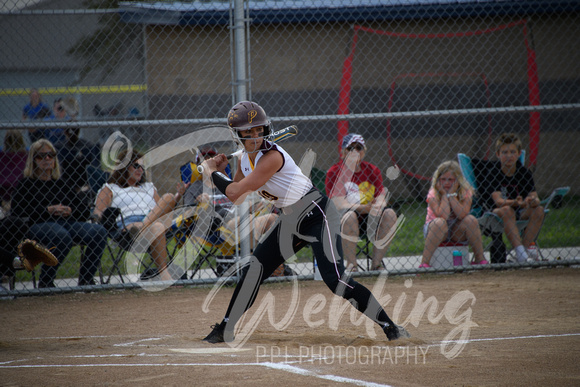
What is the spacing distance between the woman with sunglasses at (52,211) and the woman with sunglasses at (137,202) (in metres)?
0.27

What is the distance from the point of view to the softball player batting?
4.22 m

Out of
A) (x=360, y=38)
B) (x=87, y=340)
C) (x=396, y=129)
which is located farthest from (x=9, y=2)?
(x=396, y=129)

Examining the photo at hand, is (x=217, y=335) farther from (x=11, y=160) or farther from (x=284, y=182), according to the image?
(x=11, y=160)

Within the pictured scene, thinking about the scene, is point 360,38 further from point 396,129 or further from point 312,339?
point 312,339

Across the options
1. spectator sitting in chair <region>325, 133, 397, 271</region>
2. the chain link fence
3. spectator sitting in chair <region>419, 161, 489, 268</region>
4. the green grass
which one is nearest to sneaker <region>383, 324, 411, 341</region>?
spectator sitting in chair <region>325, 133, 397, 271</region>

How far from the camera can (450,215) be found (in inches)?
272

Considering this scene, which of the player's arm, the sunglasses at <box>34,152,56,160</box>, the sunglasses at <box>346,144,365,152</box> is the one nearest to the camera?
the player's arm

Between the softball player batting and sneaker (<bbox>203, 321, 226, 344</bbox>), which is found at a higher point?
the softball player batting

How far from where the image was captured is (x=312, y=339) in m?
4.41

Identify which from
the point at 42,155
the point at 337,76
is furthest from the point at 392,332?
the point at 337,76

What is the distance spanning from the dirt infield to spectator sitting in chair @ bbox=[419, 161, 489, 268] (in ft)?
1.23

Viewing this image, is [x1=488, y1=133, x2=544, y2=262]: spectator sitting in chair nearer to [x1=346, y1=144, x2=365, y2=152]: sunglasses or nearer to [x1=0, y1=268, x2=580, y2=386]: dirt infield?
[x1=0, y1=268, x2=580, y2=386]: dirt infield

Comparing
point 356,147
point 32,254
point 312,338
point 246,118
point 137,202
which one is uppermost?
point 356,147

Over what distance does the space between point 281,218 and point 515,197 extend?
3.86 metres
